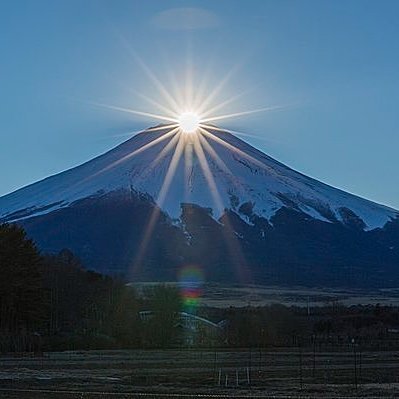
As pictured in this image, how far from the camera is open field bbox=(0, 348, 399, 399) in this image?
30.0 metres

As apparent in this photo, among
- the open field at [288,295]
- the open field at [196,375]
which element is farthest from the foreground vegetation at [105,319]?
the open field at [288,295]

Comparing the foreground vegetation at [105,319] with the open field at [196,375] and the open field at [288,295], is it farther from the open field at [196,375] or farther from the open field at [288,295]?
the open field at [288,295]

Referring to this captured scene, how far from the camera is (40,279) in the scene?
6009 cm

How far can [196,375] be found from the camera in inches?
1503

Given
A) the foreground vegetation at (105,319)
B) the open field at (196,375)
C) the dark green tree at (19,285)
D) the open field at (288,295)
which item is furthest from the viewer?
the open field at (288,295)

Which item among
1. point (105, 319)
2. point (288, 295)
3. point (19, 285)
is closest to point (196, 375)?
point (19, 285)

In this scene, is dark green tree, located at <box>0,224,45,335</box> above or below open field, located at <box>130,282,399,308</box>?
below

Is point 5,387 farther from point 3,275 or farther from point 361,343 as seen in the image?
point 361,343

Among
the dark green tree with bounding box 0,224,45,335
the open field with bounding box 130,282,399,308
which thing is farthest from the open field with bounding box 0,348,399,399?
the open field with bounding box 130,282,399,308

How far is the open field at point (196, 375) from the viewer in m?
30.0

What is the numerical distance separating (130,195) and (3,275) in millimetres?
→ 141302

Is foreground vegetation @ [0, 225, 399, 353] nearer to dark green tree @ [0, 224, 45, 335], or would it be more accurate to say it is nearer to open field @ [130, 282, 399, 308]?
dark green tree @ [0, 224, 45, 335]

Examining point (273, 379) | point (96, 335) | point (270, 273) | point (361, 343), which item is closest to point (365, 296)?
point (270, 273)

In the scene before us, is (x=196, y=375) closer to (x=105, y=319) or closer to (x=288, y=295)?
(x=105, y=319)
